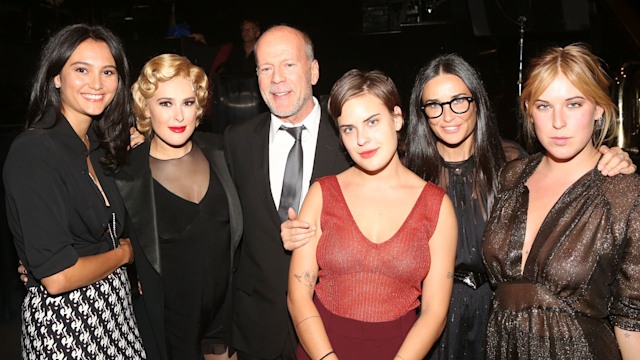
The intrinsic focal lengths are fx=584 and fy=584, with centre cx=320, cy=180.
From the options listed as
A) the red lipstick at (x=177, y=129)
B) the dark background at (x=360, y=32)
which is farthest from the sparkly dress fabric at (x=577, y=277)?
the dark background at (x=360, y=32)

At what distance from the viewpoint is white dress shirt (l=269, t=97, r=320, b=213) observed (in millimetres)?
2652

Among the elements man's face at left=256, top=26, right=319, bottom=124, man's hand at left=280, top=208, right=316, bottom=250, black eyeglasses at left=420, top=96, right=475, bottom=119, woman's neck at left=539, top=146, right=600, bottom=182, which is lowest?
man's hand at left=280, top=208, right=316, bottom=250

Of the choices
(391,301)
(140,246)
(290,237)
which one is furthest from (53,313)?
(391,301)

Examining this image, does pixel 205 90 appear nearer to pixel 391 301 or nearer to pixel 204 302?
pixel 204 302

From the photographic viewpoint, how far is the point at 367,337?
203cm

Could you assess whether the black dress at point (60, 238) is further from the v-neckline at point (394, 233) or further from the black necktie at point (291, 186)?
the v-neckline at point (394, 233)

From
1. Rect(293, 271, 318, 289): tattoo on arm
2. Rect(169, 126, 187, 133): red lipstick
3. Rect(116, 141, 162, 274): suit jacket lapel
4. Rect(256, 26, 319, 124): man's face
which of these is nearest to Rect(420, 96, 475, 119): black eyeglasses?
Rect(256, 26, 319, 124): man's face

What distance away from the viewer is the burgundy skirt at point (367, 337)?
2033 millimetres

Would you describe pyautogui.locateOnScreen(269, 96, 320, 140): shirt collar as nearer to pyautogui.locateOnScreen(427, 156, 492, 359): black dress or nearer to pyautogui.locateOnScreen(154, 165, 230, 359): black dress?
pyautogui.locateOnScreen(154, 165, 230, 359): black dress

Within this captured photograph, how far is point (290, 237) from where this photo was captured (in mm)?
2131

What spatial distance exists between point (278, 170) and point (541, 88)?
120cm

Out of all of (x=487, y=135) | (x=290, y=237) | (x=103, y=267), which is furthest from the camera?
(x=487, y=135)

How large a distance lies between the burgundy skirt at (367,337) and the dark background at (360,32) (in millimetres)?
3167

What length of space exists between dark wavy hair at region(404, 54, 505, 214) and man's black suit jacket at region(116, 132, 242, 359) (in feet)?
2.82
